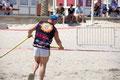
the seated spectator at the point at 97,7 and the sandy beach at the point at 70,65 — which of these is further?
the seated spectator at the point at 97,7

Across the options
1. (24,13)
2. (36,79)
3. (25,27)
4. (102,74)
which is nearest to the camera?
(36,79)

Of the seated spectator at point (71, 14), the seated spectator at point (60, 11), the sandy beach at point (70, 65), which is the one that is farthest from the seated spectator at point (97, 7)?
the sandy beach at point (70, 65)

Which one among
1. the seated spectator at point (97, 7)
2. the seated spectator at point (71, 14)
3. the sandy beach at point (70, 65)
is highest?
the seated spectator at point (97, 7)

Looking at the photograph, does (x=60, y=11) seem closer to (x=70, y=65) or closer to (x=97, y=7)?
(x=97, y=7)

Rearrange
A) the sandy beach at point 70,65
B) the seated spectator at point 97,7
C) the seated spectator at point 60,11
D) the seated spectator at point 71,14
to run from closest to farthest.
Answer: the sandy beach at point 70,65 < the seated spectator at point 60,11 < the seated spectator at point 71,14 < the seated spectator at point 97,7

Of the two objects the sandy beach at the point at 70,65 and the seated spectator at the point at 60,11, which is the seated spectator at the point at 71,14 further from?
the sandy beach at the point at 70,65

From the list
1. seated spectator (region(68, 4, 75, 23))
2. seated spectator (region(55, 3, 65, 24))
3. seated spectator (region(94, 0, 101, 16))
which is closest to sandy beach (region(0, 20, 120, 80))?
seated spectator (region(55, 3, 65, 24))

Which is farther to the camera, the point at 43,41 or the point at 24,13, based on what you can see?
the point at 24,13

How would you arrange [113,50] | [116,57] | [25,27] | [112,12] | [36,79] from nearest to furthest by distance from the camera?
[36,79], [116,57], [113,50], [25,27], [112,12]

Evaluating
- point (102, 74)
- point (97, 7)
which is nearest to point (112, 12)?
point (97, 7)

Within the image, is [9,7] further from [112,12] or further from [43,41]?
[43,41]

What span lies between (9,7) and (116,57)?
1314 cm

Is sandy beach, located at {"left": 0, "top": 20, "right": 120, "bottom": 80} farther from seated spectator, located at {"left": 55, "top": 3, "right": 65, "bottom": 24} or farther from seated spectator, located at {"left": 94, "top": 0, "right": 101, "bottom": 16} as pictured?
seated spectator, located at {"left": 94, "top": 0, "right": 101, "bottom": 16}

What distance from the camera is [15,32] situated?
1736cm
